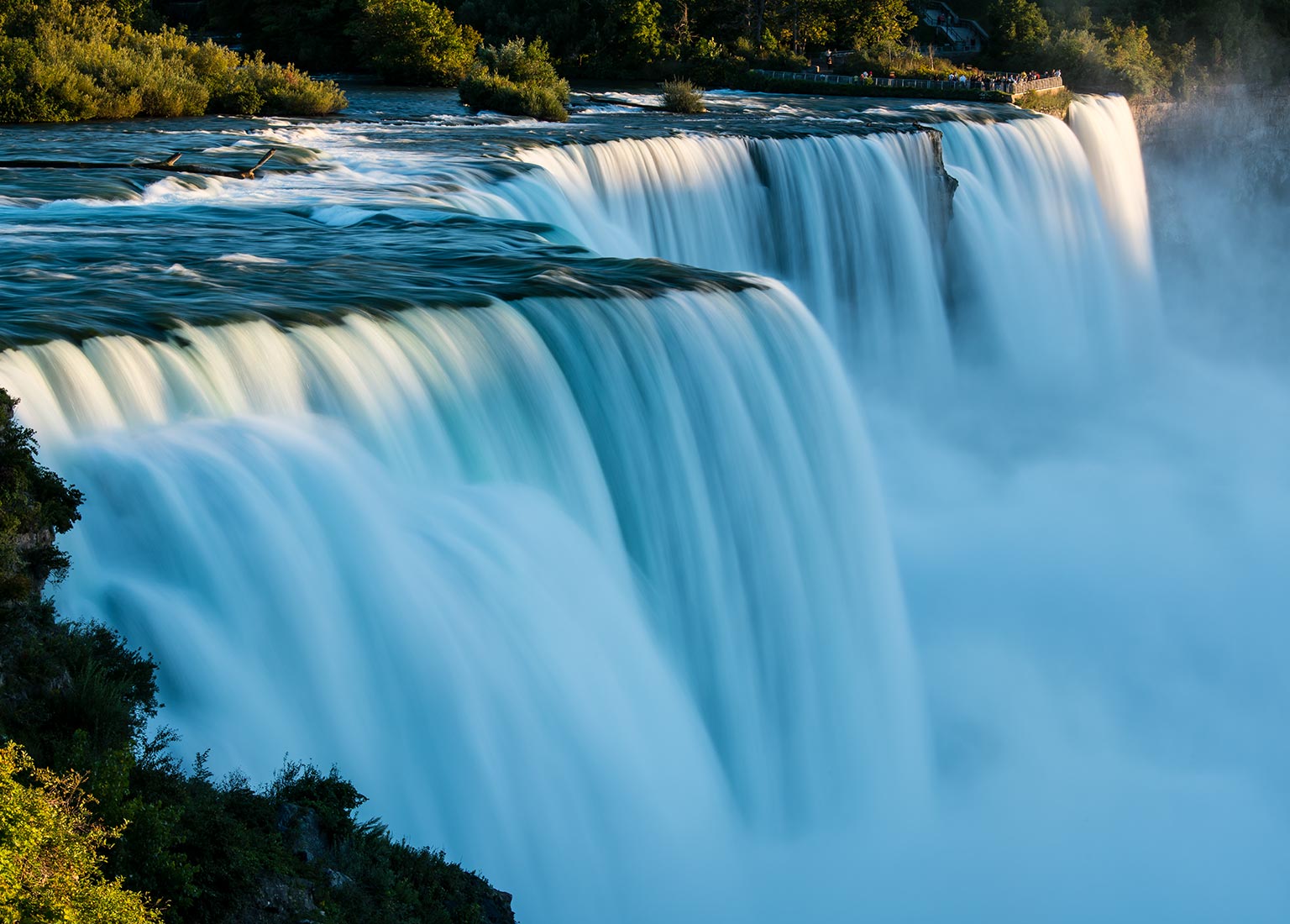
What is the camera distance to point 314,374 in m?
8.95

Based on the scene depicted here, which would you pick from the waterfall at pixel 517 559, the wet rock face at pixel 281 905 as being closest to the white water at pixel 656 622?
the waterfall at pixel 517 559

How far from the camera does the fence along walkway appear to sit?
35500 mm

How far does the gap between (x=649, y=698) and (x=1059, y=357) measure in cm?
1755

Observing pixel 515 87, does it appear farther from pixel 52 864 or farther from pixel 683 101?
pixel 52 864

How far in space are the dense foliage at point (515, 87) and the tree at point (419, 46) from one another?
145 inches

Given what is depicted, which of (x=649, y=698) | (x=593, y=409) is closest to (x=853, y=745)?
(x=649, y=698)

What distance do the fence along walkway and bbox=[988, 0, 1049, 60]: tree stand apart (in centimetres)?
636

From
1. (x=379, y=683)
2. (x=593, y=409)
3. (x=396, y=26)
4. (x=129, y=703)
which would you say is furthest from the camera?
(x=396, y=26)

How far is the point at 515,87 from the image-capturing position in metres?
28.5

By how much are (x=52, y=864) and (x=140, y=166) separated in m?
15.2

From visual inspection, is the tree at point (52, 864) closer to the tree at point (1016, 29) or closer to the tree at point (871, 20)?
the tree at point (871, 20)

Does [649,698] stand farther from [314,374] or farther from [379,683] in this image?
[314,374]

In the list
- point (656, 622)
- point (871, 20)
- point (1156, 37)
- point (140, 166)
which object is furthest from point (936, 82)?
point (656, 622)

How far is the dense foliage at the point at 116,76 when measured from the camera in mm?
23547
